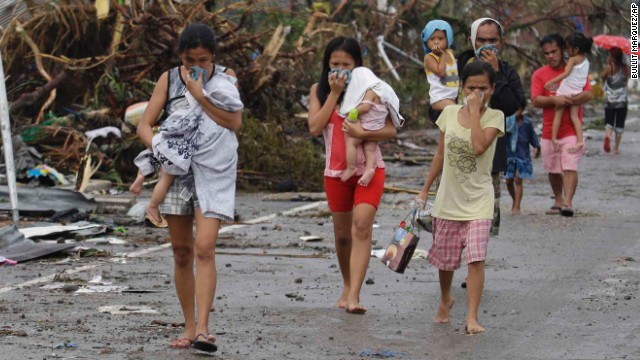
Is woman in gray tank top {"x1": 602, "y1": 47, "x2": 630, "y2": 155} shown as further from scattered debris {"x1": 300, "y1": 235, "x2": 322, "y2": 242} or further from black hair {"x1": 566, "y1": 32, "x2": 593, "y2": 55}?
scattered debris {"x1": 300, "y1": 235, "x2": 322, "y2": 242}

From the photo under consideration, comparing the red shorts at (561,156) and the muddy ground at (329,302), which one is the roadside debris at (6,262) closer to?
the muddy ground at (329,302)

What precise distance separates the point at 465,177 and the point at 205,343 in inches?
82.2

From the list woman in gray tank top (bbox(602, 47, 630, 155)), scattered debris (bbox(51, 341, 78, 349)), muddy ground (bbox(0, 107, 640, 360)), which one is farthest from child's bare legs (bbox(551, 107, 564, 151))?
woman in gray tank top (bbox(602, 47, 630, 155))

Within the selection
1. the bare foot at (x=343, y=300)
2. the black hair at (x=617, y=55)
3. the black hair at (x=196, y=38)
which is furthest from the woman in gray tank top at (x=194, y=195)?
the black hair at (x=617, y=55)

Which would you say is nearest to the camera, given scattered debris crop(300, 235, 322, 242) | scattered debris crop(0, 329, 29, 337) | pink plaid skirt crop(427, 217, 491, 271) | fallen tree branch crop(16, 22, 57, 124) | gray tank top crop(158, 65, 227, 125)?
gray tank top crop(158, 65, 227, 125)

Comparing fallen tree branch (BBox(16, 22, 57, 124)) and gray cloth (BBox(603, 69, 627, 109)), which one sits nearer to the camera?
fallen tree branch (BBox(16, 22, 57, 124))

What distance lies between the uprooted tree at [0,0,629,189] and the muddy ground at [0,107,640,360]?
3233 mm

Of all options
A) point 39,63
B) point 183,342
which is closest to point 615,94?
point 39,63

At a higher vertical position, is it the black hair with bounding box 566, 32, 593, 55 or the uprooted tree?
the black hair with bounding box 566, 32, 593, 55

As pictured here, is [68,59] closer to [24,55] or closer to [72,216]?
[24,55]

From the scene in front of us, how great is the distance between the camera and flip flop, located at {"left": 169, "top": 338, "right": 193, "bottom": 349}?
276 inches

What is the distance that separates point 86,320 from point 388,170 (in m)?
11.5

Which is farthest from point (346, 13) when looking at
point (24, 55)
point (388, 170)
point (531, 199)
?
point (531, 199)

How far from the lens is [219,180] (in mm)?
7035
